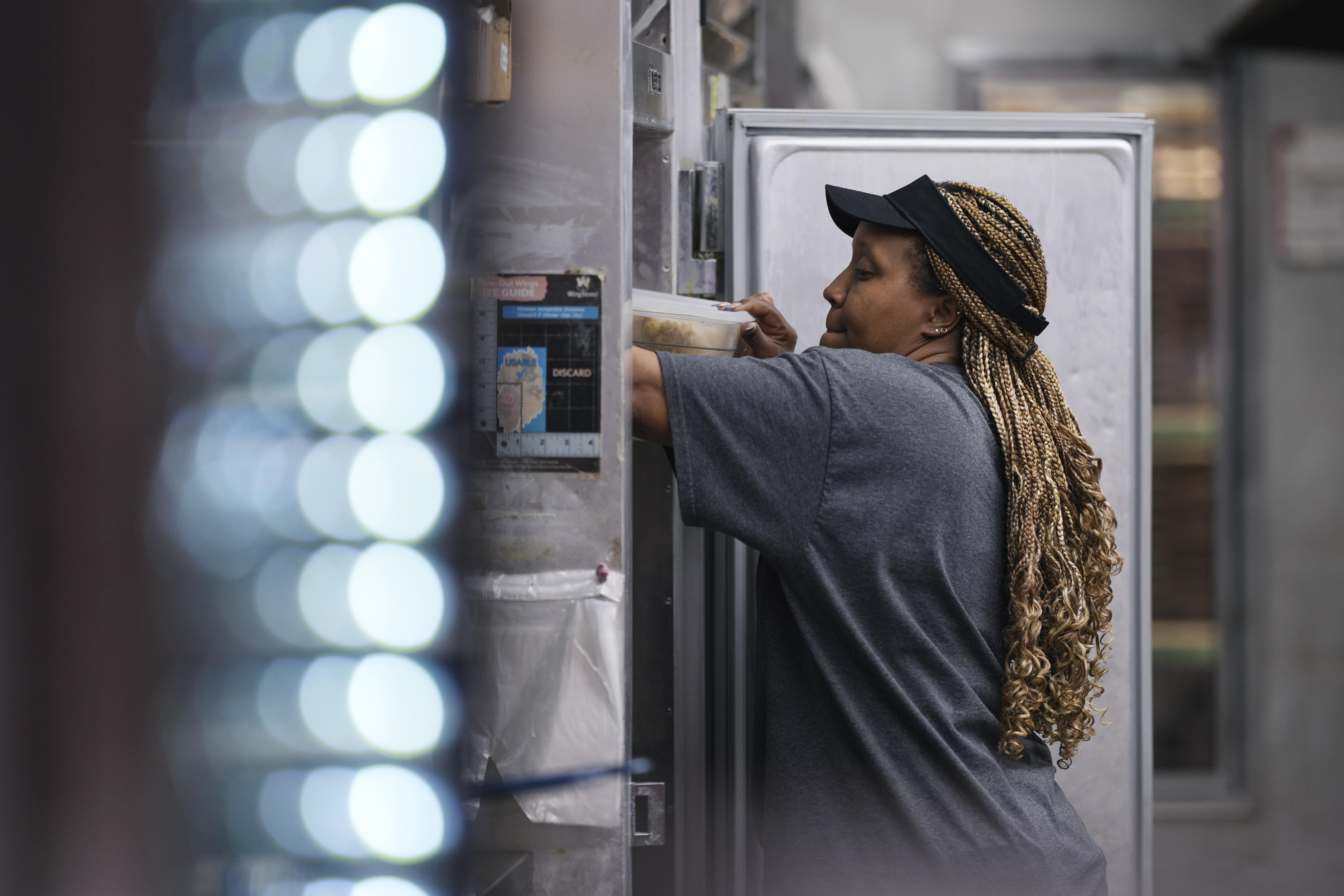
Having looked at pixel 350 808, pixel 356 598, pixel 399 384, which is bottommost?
pixel 350 808

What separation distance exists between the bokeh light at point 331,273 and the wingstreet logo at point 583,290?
0.33 meters

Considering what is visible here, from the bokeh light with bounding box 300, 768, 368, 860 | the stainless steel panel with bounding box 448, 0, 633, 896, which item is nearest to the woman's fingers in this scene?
the stainless steel panel with bounding box 448, 0, 633, 896

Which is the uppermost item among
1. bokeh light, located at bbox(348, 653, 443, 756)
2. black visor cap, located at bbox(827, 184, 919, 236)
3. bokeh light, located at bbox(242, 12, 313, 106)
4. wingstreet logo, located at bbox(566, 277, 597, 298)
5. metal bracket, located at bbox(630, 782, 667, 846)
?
black visor cap, located at bbox(827, 184, 919, 236)

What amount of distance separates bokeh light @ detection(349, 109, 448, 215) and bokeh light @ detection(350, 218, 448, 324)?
0.01 meters

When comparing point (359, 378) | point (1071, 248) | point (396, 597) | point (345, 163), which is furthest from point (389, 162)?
point (1071, 248)

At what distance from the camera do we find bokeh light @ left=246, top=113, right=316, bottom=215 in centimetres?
54

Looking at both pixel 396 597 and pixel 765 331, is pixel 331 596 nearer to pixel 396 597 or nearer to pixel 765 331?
pixel 396 597

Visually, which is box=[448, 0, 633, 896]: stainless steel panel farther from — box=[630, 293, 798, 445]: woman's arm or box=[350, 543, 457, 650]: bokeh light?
box=[350, 543, 457, 650]: bokeh light

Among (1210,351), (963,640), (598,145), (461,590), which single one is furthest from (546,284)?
(1210,351)

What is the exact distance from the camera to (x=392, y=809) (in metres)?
0.55

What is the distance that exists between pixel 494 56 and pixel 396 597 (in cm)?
49

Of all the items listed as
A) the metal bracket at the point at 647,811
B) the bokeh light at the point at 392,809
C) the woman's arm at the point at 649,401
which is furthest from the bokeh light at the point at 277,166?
the metal bracket at the point at 647,811

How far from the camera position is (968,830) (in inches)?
42.1

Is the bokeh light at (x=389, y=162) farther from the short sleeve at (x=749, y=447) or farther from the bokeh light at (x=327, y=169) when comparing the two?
the short sleeve at (x=749, y=447)
